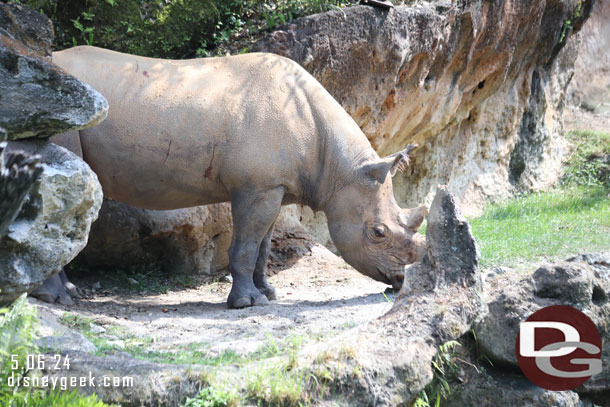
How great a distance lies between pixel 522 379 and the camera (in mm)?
5055

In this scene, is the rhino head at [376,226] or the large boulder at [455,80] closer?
the rhino head at [376,226]

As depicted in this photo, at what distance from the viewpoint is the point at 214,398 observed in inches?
150

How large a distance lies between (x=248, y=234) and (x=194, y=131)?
1078 mm

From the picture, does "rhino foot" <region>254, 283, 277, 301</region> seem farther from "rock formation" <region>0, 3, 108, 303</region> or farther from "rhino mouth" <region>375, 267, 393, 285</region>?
"rock formation" <region>0, 3, 108, 303</region>

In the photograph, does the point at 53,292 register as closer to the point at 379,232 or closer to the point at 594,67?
the point at 379,232

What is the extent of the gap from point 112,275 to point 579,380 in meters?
5.14

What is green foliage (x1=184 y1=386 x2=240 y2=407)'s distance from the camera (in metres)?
3.80

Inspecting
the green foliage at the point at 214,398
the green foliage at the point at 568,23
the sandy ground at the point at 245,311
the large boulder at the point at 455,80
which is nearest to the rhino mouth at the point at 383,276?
the sandy ground at the point at 245,311

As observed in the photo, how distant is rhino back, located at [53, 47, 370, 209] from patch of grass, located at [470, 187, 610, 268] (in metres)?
2.37

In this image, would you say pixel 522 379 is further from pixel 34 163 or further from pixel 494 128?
pixel 494 128

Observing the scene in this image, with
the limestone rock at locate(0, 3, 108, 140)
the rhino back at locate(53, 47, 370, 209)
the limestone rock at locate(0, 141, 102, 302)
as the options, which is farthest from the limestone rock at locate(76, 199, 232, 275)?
the limestone rock at locate(0, 3, 108, 140)

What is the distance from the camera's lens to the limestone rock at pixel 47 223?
4527mm

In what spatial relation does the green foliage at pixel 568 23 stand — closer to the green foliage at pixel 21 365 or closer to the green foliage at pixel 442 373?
the green foliage at pixel 442 373

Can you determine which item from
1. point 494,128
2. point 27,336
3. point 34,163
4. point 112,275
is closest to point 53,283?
point 112,275
